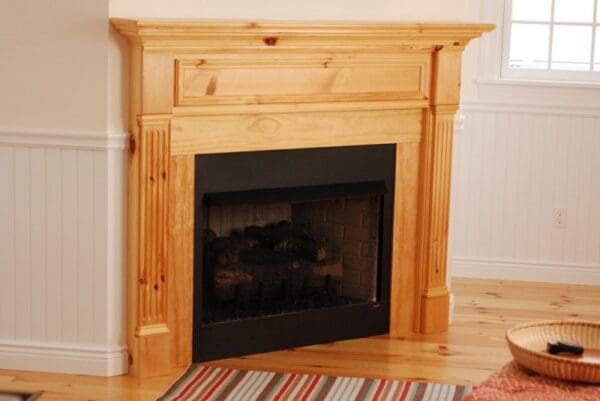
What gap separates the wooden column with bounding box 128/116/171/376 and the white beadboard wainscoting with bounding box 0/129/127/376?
50mm

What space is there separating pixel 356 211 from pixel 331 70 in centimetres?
64

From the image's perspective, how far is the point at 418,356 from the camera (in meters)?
4.54

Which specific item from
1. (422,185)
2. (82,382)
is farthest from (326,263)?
(82,382)

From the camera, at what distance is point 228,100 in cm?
420

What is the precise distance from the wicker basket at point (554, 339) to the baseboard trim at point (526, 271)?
8.57 ft

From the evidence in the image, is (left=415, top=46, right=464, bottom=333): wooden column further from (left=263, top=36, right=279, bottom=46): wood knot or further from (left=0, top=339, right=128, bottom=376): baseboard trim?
(left=0, top=339, right=128, bottom=376): baseboard trim

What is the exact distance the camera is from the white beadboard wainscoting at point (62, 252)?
4.10m

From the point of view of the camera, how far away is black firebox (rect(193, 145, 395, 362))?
14.3ft

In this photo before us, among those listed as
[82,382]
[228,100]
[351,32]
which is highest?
[351,32]

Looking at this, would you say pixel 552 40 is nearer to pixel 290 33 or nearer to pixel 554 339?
pixel 290 33

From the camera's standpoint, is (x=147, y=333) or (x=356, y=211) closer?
(x=147, y=333)

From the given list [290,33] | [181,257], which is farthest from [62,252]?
[290,33]

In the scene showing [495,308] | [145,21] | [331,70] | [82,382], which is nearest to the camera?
[145,21]

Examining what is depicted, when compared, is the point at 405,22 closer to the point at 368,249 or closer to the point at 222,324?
the point at 368,249
